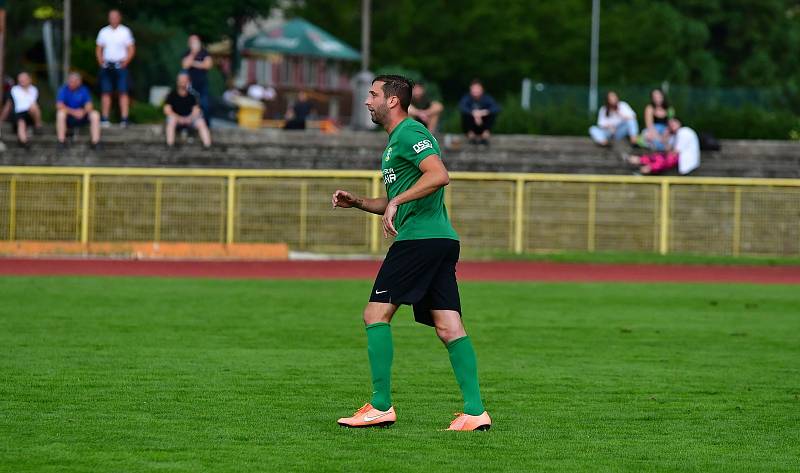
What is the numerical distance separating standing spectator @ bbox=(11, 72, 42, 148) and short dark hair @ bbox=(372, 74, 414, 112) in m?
20.8

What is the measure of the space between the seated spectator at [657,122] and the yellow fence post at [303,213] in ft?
22.2

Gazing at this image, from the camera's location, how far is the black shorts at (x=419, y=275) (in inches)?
339

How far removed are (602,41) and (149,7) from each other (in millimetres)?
25103

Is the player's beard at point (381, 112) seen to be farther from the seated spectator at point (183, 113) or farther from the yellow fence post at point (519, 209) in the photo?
the seated spectator at point (183, 113)

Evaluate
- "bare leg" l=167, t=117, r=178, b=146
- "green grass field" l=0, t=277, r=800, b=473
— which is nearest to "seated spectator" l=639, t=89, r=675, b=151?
"bare leg" l=167, t=117, r=178, b=146

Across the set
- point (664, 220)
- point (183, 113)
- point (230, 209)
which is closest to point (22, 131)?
point (183, 113)

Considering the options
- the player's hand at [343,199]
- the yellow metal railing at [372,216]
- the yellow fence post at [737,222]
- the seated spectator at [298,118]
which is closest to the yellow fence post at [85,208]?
the yellow metal railing at [372,216]

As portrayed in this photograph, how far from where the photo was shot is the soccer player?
8.62 meters

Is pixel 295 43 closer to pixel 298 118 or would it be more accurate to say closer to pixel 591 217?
pixel 298 118

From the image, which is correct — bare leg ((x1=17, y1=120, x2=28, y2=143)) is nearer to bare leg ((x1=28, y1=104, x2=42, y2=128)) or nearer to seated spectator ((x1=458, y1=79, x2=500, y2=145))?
bare leg ((x1=28, y1=104, x2=42, y2=128))

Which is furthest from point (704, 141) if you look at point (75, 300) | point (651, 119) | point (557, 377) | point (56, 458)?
point (56, 458)

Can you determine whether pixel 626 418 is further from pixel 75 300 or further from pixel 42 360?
pixel 75 300

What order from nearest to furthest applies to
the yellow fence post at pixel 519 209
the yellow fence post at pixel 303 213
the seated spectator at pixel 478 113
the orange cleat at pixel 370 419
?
the orange cleat at pixel 370 419, the yellow fence post at pixel 303 213, the yellow fence post at pixel 519 209, the seated spectator at pixel 478 113

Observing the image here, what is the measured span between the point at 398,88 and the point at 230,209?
17.6 meters
